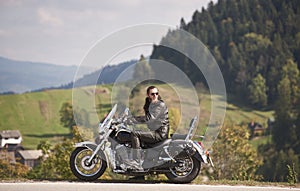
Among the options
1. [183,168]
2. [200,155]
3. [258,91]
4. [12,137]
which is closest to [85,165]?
[183,168]

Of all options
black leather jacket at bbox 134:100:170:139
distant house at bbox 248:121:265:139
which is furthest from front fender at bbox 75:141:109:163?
distant house at bbox 248:121:265:139

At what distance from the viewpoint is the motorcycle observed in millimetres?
11633

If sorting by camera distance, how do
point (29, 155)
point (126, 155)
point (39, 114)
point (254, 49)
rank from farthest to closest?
point (254, 49), point (39, 114), point (29, 155), point (126, 155)

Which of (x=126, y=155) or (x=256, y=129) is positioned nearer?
(x=126, y=155)

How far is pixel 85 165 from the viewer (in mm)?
11844

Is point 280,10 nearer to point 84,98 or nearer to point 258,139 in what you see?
point 258,139

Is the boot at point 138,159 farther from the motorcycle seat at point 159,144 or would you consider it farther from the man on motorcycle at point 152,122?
the motorcycle seat at point 159,144

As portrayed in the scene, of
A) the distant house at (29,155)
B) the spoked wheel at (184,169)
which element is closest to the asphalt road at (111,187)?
the spoked wheel at (184,169)

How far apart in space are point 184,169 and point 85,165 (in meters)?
2.23

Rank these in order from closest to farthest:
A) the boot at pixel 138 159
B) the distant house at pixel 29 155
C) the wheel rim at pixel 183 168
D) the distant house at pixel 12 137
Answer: the boot at pixel 138 159 → the wheel rim at pixel 183 168 → the distant house at pixel 29 155 → the distant house at pixel 12 137

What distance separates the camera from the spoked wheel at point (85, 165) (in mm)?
11797

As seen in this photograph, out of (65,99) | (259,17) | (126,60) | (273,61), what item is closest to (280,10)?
(259,17)

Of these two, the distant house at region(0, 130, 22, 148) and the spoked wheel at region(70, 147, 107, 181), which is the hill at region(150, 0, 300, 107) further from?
the spoked wheel at region(70, 147, 107, 181)

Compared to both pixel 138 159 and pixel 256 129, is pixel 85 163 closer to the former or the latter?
pixel 138 159
